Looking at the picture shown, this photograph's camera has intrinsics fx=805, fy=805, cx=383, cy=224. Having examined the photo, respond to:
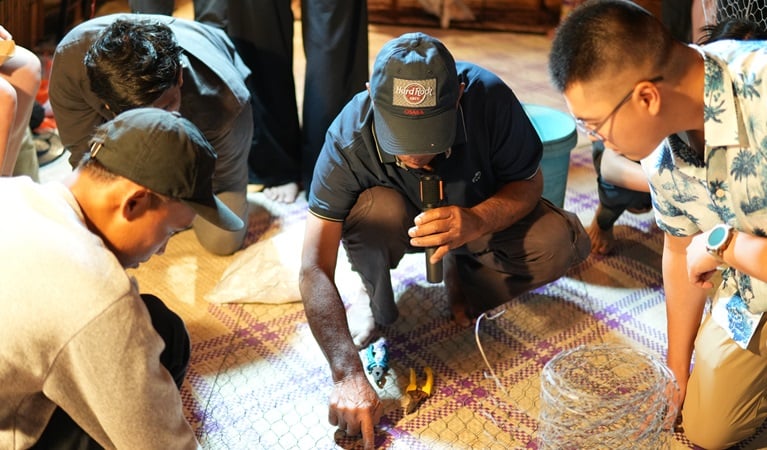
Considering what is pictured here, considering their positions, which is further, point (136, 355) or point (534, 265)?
point (534, 265)

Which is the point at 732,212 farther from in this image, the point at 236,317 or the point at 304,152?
the point at 304,152

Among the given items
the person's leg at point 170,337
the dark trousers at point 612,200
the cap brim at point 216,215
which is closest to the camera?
the cap brim at point 216,215

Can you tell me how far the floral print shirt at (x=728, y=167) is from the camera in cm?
132

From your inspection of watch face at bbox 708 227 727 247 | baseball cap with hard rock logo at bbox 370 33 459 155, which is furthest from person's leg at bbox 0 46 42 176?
watch face at bbox 708 227 727 247

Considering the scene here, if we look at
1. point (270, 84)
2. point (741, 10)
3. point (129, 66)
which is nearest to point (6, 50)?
point (129, 66)

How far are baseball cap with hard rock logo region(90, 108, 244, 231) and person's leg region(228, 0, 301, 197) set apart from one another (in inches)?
56.4

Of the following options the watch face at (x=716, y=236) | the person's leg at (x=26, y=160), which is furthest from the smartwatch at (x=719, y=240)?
the person's leg at (x=26, y=160)

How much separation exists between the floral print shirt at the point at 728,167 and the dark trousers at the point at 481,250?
15.1 inches

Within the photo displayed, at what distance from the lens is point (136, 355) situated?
1.14 meters

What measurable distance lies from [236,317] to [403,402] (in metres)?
0.57

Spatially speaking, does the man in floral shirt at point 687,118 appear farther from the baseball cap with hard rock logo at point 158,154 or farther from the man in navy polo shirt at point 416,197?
the baseball cap with hard rock logo at point 158,154

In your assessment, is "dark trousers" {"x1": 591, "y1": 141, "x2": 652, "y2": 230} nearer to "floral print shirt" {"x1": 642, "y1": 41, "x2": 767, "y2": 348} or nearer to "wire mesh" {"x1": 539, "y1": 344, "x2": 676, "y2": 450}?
"wire mesh" {"x1": 539, "y1": 344, "x2": 676, "y2": 450}

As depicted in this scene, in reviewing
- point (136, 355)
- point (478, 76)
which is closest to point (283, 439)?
point (136, 355)

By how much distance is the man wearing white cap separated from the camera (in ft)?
3.58
